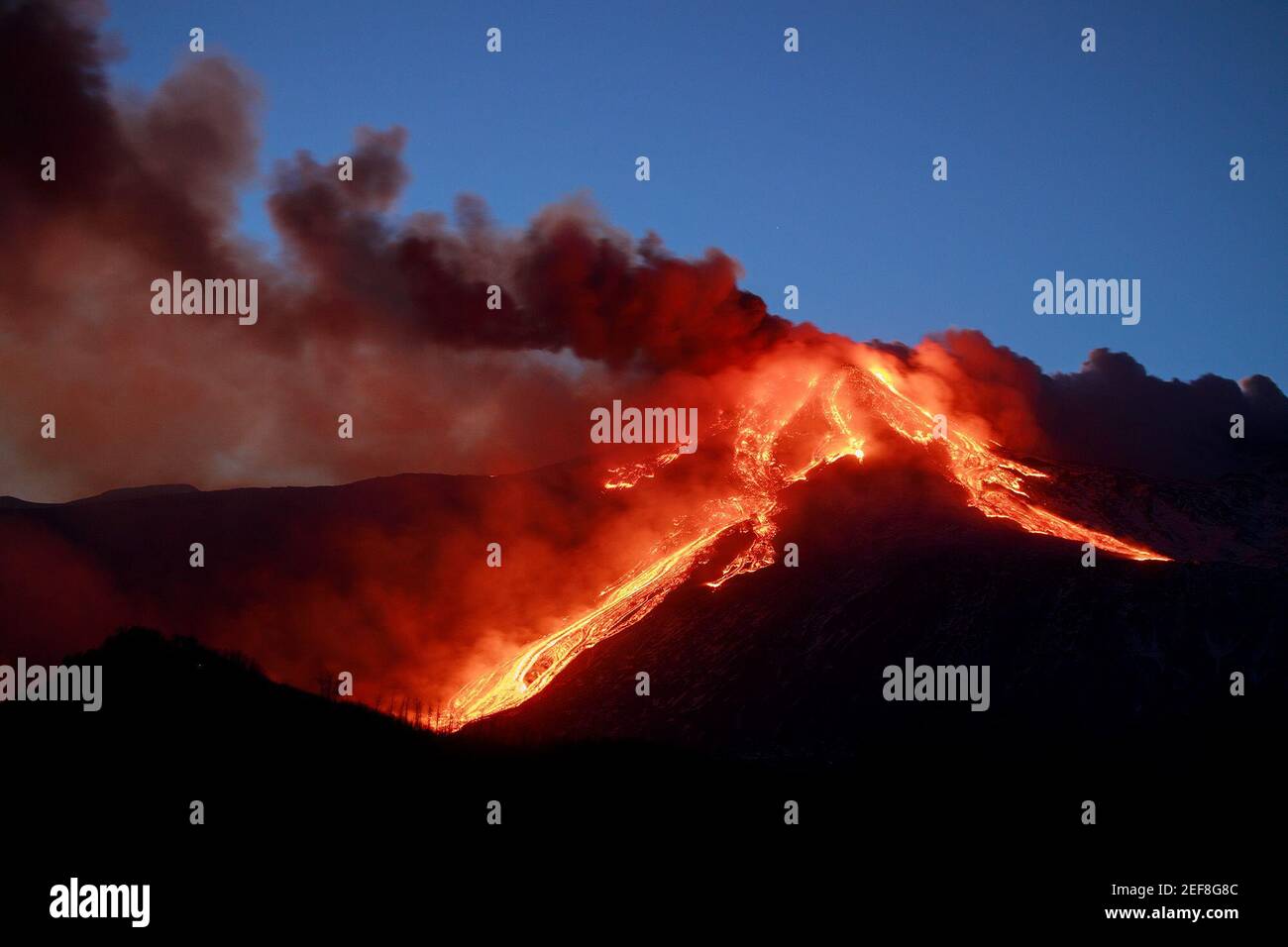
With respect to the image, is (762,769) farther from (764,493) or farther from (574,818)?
(764,493)

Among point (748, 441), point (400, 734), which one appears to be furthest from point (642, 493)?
point (400, 734)

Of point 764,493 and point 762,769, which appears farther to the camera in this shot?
point 764,493

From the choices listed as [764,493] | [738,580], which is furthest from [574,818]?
[764,493]

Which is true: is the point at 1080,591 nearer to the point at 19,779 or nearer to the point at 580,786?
the point at 580,786

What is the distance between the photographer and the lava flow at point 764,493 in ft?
225

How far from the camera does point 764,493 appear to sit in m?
83.1

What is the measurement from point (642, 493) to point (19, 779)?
60160 millimetres

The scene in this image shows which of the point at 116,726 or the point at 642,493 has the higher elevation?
the point at 642,493

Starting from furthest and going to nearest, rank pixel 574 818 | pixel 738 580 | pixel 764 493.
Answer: pixel 764 493, pixel 738 580, pixel 574 818

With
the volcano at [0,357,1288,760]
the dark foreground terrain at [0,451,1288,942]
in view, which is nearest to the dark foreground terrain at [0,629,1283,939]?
the dark foreground terrain at [0,451,1288,942]

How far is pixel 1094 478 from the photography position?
91.6 metres

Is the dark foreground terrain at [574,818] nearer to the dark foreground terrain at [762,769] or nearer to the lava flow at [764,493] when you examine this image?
the dark foreground terrain at [762,769]
